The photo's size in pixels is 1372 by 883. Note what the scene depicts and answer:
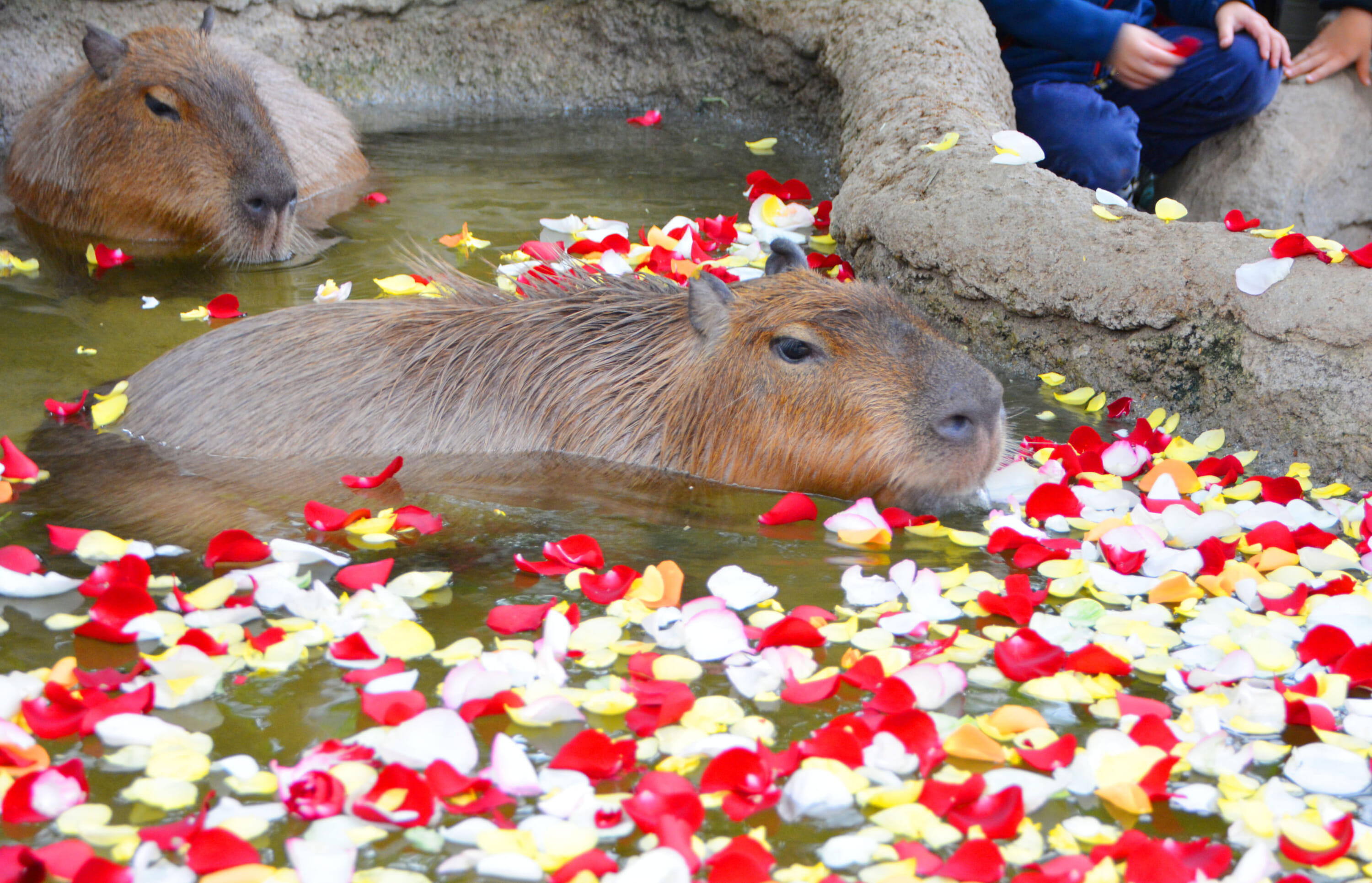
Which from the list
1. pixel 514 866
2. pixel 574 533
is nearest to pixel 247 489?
pixel 574 533

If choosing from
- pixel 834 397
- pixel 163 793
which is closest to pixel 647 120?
pixel 834 397

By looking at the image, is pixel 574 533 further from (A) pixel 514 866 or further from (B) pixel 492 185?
(B) pixel 492 185

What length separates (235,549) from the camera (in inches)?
93.4

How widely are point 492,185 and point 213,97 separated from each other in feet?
3.96

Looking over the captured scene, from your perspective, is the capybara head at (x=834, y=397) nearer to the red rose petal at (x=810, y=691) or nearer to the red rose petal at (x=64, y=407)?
the red rose petal at (x=810, y=691)

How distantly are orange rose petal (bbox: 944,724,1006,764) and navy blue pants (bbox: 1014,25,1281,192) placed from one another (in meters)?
3.36

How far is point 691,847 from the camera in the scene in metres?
1.58

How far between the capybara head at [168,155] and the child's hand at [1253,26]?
368 centimetres

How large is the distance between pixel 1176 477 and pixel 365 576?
6.33ft

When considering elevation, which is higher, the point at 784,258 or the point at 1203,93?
the point at 1203,93

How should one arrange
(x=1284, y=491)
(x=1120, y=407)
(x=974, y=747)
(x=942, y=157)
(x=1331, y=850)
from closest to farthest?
(x=1331, y=850)
(x=974, y=747)
(x=1284, y=491)
(x=1120, y=407)
(x=942, y=157)

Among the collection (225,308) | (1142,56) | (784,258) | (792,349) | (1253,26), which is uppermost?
(1253,26)

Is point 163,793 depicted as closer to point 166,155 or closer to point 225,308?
point 225,308

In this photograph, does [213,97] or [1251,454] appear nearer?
[1251,454]
